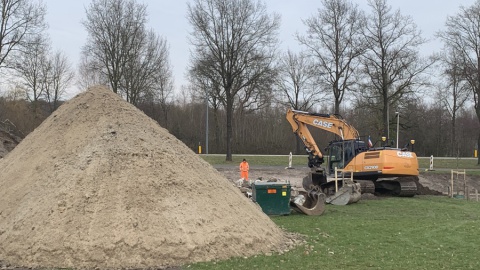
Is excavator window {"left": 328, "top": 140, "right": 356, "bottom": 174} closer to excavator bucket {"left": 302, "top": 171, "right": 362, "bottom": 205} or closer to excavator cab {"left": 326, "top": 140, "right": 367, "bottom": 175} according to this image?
excavator cab {"left": 326, "top": 140, "right": 367, "bottom": 175}

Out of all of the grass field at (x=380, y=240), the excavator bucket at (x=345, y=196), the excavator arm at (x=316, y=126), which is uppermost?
the excavator arm at (x=316, y=126)

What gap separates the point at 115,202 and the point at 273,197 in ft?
22.5

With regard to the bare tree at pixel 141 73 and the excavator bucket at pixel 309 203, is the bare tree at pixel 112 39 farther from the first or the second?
the excavator bucket at pixel 309 203

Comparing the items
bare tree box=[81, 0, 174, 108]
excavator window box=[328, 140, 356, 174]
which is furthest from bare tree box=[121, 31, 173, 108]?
excavator window box=[328, 140, 356, 174]

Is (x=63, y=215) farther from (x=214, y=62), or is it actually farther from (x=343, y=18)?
(x=343, y=18)

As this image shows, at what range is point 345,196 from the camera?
1839cm

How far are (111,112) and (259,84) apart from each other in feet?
91.8

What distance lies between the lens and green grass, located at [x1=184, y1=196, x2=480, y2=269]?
8.30 metres

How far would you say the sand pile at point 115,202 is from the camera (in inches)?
312

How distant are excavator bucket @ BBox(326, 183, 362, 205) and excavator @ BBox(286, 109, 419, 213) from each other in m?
0.06

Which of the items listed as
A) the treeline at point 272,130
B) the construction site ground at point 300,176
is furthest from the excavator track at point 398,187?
the treeline at point 272,130

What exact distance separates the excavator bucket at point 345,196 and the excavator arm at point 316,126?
3.93 metres

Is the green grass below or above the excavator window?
below

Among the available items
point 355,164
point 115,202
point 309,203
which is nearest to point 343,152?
point 355,164
